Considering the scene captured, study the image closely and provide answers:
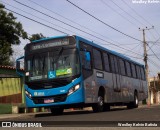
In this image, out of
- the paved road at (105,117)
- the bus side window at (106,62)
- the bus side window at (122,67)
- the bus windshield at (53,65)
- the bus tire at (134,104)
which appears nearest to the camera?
the paved road at (105,117)

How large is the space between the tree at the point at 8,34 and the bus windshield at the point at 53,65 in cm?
2090

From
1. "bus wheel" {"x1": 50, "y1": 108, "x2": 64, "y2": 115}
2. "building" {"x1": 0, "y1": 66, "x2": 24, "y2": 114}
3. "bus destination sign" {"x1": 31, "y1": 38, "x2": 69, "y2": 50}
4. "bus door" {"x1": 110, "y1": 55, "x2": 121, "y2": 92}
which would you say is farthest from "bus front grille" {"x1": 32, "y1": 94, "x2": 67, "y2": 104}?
"building" {"x1": 0, "y1": 66, "x2": 24, "y2": 114}

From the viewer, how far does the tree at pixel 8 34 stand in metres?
36.6

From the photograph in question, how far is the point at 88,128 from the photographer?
29.7 feet

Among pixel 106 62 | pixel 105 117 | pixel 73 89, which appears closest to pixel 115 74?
pixel 106 62

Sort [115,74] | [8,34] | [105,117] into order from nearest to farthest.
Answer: [105,117], [115,74], [8,34]

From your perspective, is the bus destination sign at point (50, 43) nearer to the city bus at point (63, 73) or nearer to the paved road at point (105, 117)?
the city bus at point (63, 73)

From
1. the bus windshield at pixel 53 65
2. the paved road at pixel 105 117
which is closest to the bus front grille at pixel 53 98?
the paved road at pixel 105 117

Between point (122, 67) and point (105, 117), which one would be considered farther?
point (122, 67)

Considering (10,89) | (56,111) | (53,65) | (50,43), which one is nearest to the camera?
(53,65)

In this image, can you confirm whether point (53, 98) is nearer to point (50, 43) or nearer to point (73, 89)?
point (73, 89)

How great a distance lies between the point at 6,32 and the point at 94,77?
23198 mm

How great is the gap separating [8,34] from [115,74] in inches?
799

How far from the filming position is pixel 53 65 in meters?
15.5
